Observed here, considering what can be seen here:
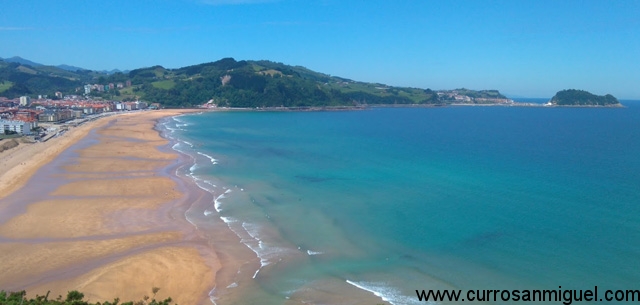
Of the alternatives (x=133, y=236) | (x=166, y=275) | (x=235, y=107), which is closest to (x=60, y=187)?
(x=133, y=236)

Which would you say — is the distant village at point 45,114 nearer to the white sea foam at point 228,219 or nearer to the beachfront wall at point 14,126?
the beachfront wall at point 14,126

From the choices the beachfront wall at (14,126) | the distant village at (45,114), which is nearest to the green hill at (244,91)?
the distant village at (45,114)

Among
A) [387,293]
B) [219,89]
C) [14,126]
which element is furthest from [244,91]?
[387,293]

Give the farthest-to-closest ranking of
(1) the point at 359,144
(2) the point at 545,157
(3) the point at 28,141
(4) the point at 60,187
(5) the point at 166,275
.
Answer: (1) the point at 359,144, (3) the point at 28,141, (2) the point at 545,157, (4) the point at 60,187, (5) the point at 166,275

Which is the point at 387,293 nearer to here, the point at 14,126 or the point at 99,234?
the point at 99,234

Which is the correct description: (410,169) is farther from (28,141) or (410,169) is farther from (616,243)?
(28,141)

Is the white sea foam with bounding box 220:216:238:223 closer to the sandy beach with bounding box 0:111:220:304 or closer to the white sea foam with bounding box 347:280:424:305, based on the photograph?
the sandy beach with bounding box 0:111:220:304
